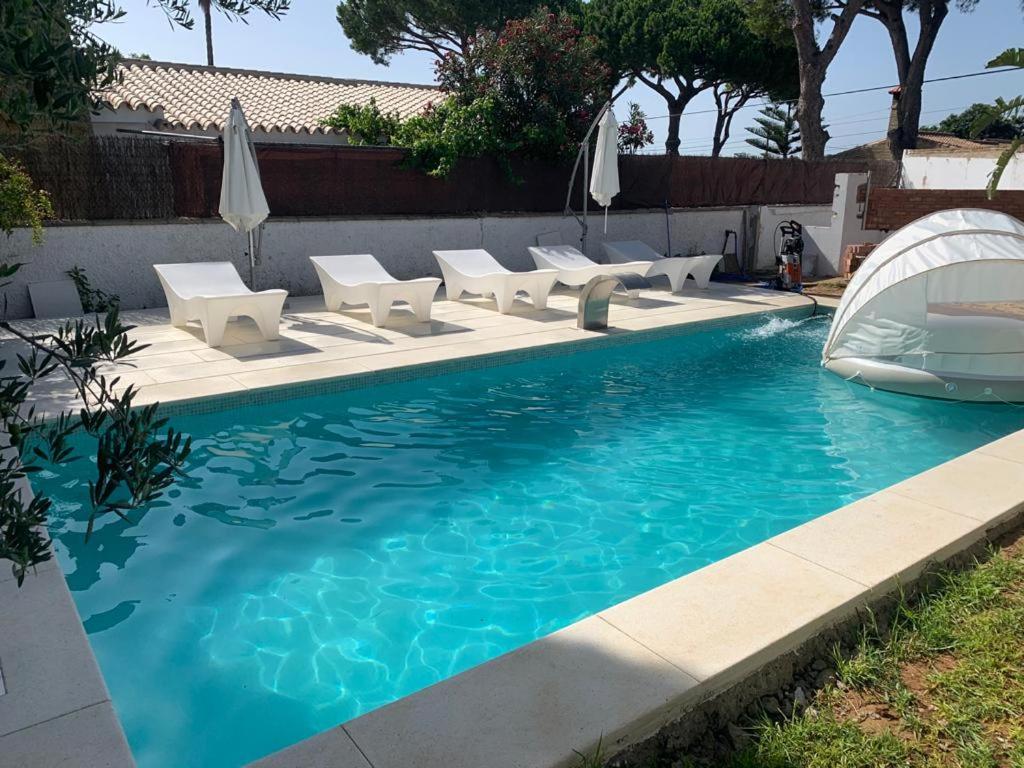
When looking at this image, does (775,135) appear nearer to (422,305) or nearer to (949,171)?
(949,171)

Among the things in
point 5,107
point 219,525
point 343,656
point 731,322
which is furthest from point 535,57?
point 5,107

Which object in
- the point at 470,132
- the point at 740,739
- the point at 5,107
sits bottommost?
the point at 740,739

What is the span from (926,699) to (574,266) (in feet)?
32.5

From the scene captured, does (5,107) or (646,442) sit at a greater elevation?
(5,107)

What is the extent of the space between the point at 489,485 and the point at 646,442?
5.09ft

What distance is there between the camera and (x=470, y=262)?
1150 centimetres

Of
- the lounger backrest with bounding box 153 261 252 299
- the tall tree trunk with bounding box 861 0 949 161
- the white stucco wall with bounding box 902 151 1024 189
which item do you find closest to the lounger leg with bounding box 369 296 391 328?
the lounger backrest with bounding box 153 261 252 299

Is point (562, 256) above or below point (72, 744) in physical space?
above

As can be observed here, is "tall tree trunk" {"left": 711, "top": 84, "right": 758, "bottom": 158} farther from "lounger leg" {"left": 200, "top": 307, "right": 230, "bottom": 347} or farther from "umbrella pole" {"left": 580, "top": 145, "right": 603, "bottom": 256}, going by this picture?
"lounger leg" {"left": 200, "top": 307, "right": 230, "bottom": 347}

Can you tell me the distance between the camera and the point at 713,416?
706 centimetres

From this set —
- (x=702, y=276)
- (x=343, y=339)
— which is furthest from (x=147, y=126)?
(x=702, y=276)

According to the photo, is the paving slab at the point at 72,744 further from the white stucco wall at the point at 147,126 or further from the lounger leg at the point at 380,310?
the white stucco wall at the point at 147,126

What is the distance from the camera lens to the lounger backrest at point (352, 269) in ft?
33.1

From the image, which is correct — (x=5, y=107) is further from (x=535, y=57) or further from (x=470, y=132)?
(x=535, y=57)
